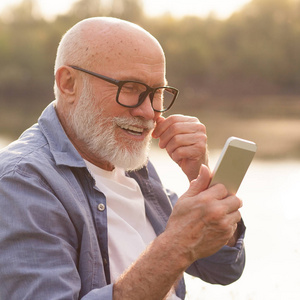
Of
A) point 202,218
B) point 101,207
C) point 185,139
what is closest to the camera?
point 202,218

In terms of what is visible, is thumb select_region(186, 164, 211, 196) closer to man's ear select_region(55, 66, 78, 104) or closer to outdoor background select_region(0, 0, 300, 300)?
man's ear select_region(55, 66, 78, 104)

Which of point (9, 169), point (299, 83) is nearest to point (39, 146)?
point (9, 169)

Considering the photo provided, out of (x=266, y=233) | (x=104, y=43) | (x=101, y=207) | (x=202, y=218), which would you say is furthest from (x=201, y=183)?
(x=266, y=233)

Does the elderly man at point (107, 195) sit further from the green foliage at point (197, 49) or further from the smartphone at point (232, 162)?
the green foliage at point (197, 49)

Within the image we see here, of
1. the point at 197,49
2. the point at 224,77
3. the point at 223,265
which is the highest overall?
the point at 223,265

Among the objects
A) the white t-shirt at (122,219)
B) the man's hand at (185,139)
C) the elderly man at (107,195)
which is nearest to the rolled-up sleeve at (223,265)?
the elderly man at (107,195)

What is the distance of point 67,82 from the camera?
81.3 inches

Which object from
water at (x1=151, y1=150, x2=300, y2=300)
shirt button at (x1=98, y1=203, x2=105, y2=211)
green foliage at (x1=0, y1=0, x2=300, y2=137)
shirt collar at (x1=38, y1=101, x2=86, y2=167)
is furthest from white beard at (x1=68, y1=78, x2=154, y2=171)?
green foliage at (x1=0, y1=0, x2=300, y2=137)

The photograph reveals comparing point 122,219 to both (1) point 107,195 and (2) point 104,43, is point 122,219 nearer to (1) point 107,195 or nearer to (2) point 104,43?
(1) point 107,195

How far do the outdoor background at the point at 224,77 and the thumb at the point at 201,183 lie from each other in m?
5.99

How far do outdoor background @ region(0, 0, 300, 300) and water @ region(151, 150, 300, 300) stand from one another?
0.13 feet

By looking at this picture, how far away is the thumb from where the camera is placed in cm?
157

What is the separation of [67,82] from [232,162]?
0.81 meters

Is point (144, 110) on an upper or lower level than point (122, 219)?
upper
